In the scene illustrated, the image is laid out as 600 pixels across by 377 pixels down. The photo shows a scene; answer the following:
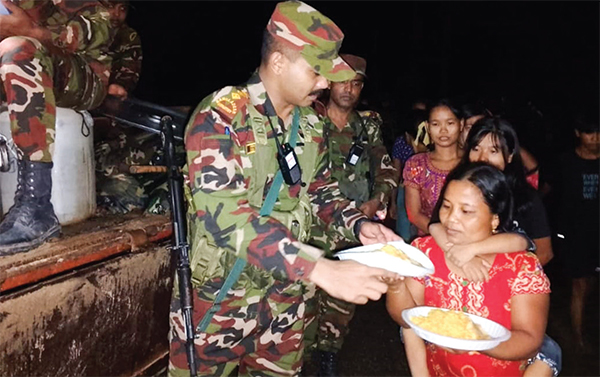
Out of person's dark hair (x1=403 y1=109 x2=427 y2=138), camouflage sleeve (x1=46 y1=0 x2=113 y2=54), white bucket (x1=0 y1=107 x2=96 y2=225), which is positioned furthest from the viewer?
person's dark hair (x1=403 y1=109 x2=427 y2=138)

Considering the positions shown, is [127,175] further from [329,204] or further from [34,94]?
[329,204]

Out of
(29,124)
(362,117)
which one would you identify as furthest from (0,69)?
(362,117)

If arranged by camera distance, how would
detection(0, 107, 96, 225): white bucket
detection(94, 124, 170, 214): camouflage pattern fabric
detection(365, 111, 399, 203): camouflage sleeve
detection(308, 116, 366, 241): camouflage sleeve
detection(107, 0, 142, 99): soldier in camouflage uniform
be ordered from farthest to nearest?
detection(107, 0, 142, 99): soldier in camouflage uniform < detection(365, 111, 399, 203): camouflage sleeve < detection(94, 124, 170, 214): camouflage pattern fabric < detection(0, 107, 96, 225): white bucket < detection(308, 116, 366, 241): camouflage sleeve

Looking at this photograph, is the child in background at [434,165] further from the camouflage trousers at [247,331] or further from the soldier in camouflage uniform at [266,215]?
the camouflage trousers at [247,331]

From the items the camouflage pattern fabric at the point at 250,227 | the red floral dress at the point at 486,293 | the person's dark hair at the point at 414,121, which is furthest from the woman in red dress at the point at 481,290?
the person's dark hair at the point at 414,121

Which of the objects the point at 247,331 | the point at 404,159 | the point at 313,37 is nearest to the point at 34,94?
the point at 313,37

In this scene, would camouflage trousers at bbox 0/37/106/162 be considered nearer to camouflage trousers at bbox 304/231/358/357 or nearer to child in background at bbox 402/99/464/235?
camouflage trousers at bbox 304/231/358/357

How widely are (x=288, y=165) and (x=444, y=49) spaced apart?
13733 millimetres

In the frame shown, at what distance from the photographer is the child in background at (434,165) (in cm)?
347

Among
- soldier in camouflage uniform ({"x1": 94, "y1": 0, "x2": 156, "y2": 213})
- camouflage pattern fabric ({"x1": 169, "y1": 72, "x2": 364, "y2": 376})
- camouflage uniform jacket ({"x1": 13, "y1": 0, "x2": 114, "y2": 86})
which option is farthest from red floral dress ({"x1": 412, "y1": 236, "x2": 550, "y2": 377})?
camouflage uniform jacket ({"x1": 13, "y1": 0, "x2": 114, "y2": 86})

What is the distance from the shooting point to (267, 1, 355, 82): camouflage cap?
193 cm

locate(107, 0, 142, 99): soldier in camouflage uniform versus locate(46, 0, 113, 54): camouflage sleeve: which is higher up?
locate(46, 0, 113, 54): camouflage sleeve

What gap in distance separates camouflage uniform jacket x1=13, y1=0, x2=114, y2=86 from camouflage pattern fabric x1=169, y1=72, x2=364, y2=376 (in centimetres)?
125

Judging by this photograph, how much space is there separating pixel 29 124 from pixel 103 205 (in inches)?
42.4
